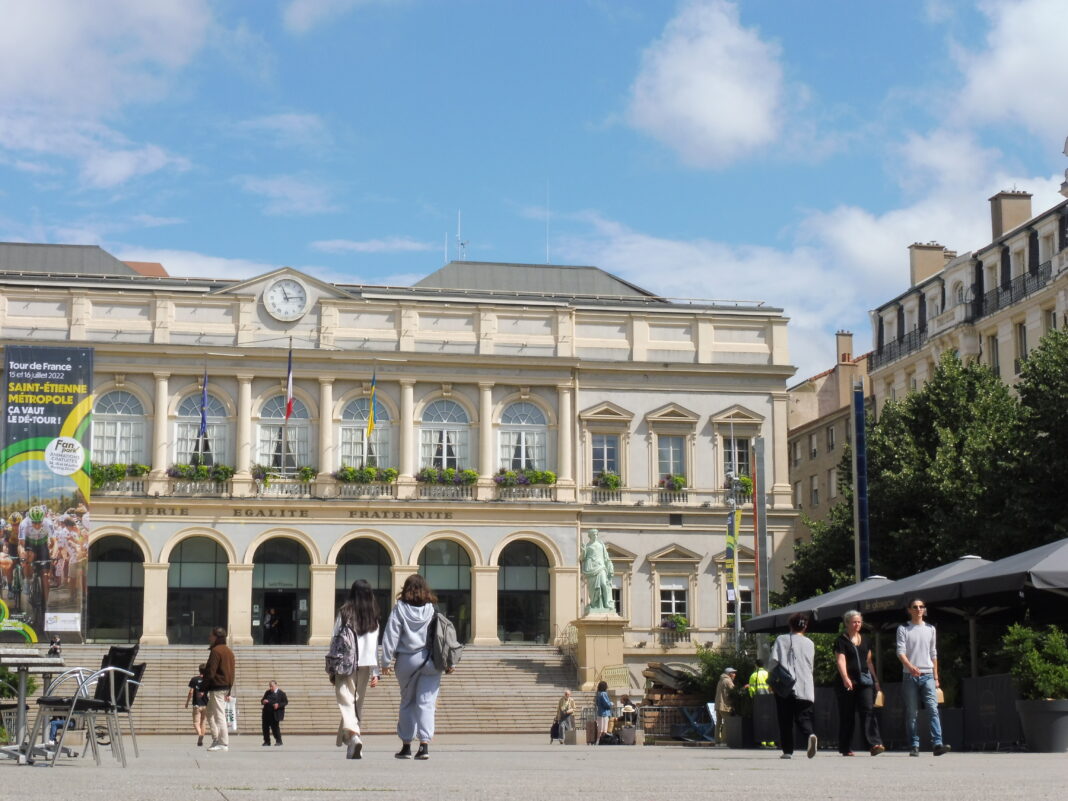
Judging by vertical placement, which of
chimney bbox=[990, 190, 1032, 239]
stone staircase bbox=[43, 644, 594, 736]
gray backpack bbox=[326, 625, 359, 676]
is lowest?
stone staircase bbox=[43, 644, 594, 736]

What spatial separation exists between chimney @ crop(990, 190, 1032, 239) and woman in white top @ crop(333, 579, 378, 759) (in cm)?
5102

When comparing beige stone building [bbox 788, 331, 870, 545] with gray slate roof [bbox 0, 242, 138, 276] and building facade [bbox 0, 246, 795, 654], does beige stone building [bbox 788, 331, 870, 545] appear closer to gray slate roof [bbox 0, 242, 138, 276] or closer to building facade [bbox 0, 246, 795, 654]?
building facade [bbox 0, 246, 795, 654]

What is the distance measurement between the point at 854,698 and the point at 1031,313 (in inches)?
1724

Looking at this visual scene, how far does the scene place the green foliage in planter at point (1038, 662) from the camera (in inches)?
749

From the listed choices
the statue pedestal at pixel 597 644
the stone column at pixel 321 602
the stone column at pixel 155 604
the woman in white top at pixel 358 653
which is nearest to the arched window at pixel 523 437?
the stone column at pixel 321 602

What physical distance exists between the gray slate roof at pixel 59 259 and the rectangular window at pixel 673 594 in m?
21.3

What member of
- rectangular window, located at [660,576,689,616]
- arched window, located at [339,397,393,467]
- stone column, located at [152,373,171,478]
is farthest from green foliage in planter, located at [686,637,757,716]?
stone column, located at [152,373,171,478]

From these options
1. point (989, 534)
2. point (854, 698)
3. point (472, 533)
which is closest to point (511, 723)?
point (472, 533)

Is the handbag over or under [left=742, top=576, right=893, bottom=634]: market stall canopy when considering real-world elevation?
under

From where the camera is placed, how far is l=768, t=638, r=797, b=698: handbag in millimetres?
17938

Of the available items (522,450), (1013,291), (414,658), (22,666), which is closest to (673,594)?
(522,450)

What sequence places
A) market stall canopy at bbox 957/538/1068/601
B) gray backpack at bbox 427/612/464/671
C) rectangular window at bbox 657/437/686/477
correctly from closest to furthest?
1. gray backpack at bbox 427/612/464/671
2. market stall canopy at bbox 957/538/1068/601
3. rectangular window at bbox 657/437/686/477

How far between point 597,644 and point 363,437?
36.4 feet

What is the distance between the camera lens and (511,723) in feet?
156
